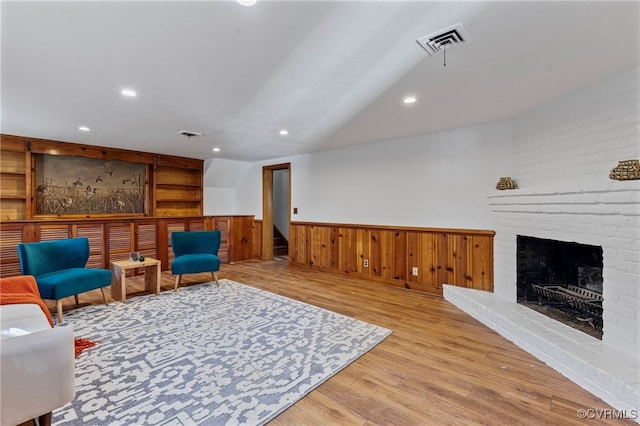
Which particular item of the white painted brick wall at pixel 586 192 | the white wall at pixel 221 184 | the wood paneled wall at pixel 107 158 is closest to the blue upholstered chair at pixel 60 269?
the wood paneled wall at pixel 107 158

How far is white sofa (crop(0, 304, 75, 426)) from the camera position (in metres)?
1.26

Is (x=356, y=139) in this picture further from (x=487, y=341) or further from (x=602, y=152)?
(x=487, y=341)

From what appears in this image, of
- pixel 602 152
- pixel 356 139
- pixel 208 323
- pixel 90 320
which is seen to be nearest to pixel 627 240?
pixel 602 152

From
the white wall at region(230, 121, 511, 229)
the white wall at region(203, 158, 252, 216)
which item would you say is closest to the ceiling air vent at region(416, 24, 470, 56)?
the white wall at region(230, 121, 511, 229)

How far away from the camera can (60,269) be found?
11.7 ft

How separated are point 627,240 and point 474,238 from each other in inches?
68.9

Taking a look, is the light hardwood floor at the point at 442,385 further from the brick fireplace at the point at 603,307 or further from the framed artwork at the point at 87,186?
the framed artwork at the point at 87,186

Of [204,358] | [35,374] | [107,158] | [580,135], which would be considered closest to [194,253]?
[107,158]

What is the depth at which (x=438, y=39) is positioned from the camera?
70.8 inches

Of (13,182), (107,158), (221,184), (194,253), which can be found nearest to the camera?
(13,182)

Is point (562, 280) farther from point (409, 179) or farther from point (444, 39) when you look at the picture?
point (444, 39)

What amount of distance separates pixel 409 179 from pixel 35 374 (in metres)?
4.26

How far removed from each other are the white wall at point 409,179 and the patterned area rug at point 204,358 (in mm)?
2008

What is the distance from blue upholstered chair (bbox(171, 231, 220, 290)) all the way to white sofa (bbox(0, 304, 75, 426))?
287 cm
